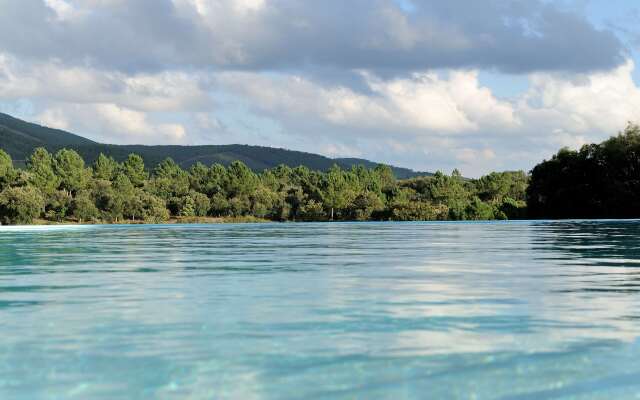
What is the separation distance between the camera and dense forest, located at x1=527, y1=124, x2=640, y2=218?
64562 millimetres

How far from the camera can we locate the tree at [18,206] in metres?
65.8

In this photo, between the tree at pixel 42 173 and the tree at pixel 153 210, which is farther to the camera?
the tree at pixel 42 173

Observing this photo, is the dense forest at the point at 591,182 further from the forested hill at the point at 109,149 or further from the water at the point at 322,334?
the forested hill at the point at 109,149

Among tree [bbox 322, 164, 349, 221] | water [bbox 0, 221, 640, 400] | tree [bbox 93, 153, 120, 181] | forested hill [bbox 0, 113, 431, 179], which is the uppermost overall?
forested hill [bbox 0, 113, 431, 179]

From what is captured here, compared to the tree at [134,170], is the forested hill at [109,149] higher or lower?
higher

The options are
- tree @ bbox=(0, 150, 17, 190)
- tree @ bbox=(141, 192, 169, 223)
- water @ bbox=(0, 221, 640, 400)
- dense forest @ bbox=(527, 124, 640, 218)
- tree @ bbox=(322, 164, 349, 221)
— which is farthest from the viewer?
tree @ bbox=(322, 164, 349, 221)

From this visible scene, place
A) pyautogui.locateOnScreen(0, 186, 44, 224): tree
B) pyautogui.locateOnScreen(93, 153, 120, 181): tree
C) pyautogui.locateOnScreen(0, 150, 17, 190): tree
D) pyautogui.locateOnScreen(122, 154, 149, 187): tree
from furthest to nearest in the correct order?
pyautogui.locateOnScreen(122, 154, 149, 187): tree → pyautogui.locateOnScreen(93, 153, 120, 181): tree → pyautogui.locateOnScreen(0, 150, 17, 190): tree → pyautogui.locateOnScreen(0, 186, 44, 224): tree

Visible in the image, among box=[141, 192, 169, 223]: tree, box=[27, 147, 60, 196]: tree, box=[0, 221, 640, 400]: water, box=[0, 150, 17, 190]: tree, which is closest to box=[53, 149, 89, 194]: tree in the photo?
box=[27, 147, 60, 196]: tree

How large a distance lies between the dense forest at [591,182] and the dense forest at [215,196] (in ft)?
13.6

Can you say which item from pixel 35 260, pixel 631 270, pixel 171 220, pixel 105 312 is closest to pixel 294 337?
pixel 105 312

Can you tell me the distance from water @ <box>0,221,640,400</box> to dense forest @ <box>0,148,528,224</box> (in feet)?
196

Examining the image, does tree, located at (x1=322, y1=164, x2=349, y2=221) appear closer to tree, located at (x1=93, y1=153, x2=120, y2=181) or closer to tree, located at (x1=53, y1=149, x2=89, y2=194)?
tree, located at (x1=93, y1=153, x2=120, y2=181)

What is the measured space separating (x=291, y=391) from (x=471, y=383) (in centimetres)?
132

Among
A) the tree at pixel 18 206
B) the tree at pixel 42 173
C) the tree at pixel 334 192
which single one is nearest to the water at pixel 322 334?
the tree at pixel 18 206
